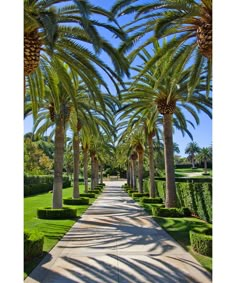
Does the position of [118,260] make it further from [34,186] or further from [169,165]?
[34,186]

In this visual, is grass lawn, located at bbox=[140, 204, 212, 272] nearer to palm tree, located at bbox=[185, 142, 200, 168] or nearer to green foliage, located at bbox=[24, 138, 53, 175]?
green foliage, located at bbox=[24, 138, 53, 175]

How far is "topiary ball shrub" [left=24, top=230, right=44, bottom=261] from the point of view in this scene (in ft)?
24.2

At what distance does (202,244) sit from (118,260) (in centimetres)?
203

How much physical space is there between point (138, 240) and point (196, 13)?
6.40 m

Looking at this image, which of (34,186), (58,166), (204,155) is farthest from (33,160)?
(204,155)

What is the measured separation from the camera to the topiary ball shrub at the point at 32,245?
739 cm

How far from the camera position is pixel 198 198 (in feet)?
50.2

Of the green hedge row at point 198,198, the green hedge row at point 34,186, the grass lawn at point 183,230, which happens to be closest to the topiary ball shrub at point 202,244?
the grass lawn at point 183,230

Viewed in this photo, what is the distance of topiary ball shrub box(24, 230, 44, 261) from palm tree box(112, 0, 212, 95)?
5368mm

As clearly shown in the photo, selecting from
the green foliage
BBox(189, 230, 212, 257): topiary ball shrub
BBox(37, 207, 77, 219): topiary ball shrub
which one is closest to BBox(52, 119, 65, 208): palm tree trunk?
BBox(37, 207, 77, 219): topiary ball shrub
